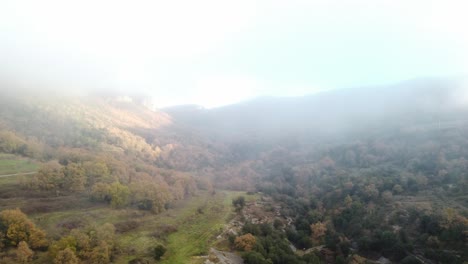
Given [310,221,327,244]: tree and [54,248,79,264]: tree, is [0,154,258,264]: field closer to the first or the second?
[54,248,79,264]: tree

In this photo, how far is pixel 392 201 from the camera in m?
110

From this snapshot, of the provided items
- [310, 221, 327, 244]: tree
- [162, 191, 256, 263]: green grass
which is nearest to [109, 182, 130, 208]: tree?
[162, 191, 256, 263]: green grass

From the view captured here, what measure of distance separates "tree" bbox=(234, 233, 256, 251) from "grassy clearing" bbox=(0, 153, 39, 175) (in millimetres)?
78387

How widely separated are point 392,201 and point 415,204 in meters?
9.69

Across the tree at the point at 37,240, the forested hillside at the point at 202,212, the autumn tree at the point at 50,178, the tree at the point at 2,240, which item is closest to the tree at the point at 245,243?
the forested hillside at the point at 202,212

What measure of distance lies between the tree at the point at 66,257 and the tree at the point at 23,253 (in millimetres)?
6094

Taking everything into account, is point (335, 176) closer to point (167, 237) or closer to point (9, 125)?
point (167, 237)

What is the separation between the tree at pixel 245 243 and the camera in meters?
63.5

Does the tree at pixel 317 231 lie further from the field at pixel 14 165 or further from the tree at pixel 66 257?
the field at pixel 14 165

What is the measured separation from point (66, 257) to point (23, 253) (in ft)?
25.5

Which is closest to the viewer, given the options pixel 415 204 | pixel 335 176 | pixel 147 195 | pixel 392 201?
pixel 147 195

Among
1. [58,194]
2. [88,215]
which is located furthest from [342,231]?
[58,194]

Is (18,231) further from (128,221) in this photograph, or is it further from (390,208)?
(390,208)

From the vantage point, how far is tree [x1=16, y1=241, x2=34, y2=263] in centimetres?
4584
